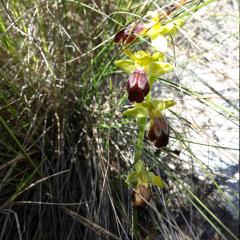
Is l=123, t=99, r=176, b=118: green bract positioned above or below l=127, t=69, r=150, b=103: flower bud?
below

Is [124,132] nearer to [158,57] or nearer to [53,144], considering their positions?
[53,144]

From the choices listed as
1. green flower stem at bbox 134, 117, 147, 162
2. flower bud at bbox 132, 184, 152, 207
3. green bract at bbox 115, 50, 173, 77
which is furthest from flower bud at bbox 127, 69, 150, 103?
flower bud at bbox 132, 184, 152, 207

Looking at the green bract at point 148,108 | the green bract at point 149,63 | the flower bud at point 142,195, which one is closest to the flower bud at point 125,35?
the green bract at point 149,63

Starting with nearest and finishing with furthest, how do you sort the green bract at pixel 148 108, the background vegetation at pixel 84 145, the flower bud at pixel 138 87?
the flower bud at pixel 138 87, the green bract at pixel 148 108, the background vegetation at pixel 84 145

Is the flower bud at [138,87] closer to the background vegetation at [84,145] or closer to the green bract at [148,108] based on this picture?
the green bract at [148,108]

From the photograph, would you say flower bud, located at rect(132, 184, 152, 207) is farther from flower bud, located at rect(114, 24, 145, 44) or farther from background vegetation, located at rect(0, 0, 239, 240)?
flower bud, located at rect(114, 24, 145, 44)

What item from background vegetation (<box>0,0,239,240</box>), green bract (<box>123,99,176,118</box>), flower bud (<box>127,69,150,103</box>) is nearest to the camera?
flower bud (<box>127,69,150,103</box>)

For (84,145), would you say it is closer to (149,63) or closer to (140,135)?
(140,135)
